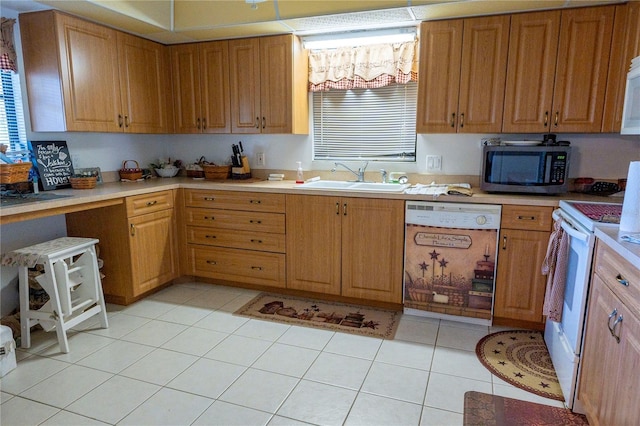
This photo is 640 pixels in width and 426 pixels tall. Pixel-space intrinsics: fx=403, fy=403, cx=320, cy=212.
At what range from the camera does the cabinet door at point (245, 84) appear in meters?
3.38

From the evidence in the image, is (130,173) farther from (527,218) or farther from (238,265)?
(527,218)

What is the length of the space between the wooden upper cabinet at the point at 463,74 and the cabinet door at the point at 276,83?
1060 mm

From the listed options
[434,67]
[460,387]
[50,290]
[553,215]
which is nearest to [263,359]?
[460,387]

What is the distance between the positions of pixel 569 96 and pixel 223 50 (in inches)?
106

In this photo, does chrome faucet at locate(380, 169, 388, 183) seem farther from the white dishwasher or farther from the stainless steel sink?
the white dishwasher

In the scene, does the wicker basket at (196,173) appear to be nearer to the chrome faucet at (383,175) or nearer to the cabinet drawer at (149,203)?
the cabinet drawer at (149,203)

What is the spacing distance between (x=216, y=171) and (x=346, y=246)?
4.84 feet

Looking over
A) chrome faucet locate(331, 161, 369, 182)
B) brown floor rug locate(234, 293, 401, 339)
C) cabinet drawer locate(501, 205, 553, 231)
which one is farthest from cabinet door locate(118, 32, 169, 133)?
cabinet drawer locate(501, 205, 553, 231)

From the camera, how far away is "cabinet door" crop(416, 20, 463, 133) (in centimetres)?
283

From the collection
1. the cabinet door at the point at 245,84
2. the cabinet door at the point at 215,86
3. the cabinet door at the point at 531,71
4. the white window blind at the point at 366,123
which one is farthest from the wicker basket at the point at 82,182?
the cabinet door at the point at 531,71

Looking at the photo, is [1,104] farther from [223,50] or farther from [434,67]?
[434,67]

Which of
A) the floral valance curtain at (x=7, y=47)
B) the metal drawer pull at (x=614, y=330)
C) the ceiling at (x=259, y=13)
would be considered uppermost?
the ceiling at (x=259, y=13)

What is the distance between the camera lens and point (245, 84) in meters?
3.44

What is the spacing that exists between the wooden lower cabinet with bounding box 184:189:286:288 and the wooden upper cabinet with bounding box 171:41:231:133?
685 mm
